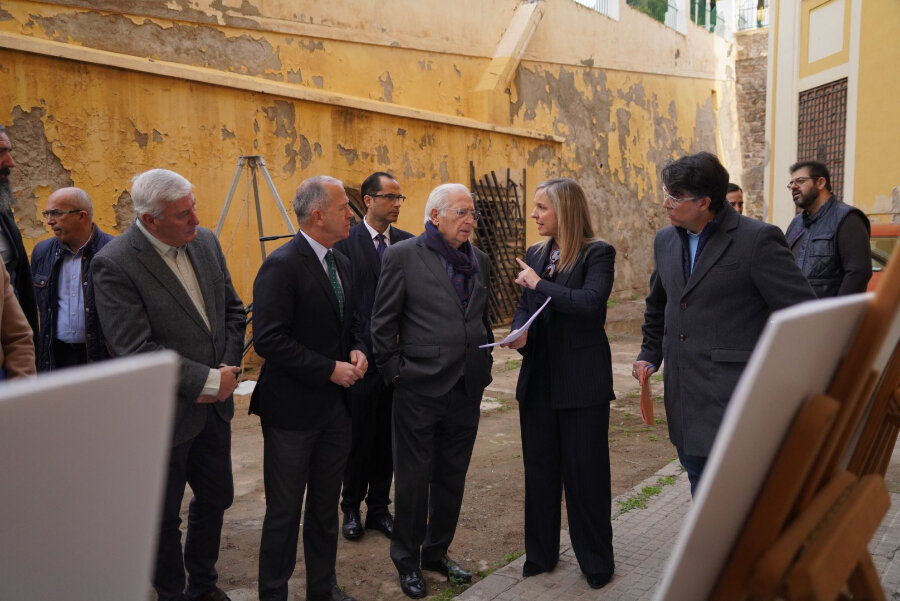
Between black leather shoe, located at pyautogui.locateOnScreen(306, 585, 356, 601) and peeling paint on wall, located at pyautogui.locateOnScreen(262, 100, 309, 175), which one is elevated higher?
peeling paint on wall, located at pyautogui.locateOnScreen(262, 100, 309, 175)

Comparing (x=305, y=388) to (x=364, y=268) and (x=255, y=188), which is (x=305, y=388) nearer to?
(x=364, y=268)

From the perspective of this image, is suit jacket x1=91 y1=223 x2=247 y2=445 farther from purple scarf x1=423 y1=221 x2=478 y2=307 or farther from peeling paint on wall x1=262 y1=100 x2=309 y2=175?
peeling paint on wall x1=262 y1=100 x2=309 y2=175

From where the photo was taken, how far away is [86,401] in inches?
34.6

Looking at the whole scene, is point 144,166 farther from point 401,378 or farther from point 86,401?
point 86,401

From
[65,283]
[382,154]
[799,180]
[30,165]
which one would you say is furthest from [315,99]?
[799,180]

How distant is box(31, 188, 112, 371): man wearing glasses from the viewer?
377 cm

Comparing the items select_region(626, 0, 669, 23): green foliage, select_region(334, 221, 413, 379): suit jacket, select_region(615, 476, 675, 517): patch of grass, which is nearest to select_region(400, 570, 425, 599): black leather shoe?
select_region(334, 221, 413, 379): suit jacket

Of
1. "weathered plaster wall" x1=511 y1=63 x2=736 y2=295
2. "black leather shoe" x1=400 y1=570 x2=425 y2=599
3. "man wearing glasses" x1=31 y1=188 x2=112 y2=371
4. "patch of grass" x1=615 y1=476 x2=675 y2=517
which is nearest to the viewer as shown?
"black leather shoe" x1=400 y1=570 x2=425 y2=599

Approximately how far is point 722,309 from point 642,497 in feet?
6.42

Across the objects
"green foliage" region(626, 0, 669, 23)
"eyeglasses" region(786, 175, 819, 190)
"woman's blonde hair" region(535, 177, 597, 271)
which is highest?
"green foliage" region(626, 0, 669, 23)

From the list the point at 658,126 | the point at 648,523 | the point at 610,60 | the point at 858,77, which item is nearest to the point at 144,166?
the point at 648,523

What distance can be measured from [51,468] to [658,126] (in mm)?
18102

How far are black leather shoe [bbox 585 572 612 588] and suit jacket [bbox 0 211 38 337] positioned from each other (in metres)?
2.76

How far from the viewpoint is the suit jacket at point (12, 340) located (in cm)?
277
